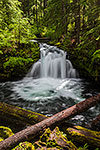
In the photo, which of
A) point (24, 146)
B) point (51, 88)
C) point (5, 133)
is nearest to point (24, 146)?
point (24, 146)

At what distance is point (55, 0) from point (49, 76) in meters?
6.73

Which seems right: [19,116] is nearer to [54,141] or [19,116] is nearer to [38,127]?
[38,127]

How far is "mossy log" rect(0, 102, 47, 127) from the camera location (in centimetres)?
355

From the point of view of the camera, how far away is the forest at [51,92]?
285 centimetres

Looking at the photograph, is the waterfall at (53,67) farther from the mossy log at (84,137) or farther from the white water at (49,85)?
the mossy log at (84,137)

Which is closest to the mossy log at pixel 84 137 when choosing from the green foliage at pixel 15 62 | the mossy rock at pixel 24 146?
the mossy rock at pixel 24 146

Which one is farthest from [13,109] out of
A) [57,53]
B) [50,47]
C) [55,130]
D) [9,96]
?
[50,47]

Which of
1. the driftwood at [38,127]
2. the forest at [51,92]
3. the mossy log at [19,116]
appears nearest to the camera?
the driftwood at [38,127]

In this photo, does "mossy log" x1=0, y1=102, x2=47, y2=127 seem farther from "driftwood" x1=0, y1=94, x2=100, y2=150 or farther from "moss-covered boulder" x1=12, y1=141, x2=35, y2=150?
"moss-covered boulder" x1=12, y1=141, x2=35, y2=150

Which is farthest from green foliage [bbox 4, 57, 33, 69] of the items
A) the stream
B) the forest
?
the stream

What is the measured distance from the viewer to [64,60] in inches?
448

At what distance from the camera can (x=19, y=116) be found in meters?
3.75

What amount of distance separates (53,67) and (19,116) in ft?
27.1

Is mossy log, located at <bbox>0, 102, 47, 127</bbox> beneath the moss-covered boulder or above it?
above
